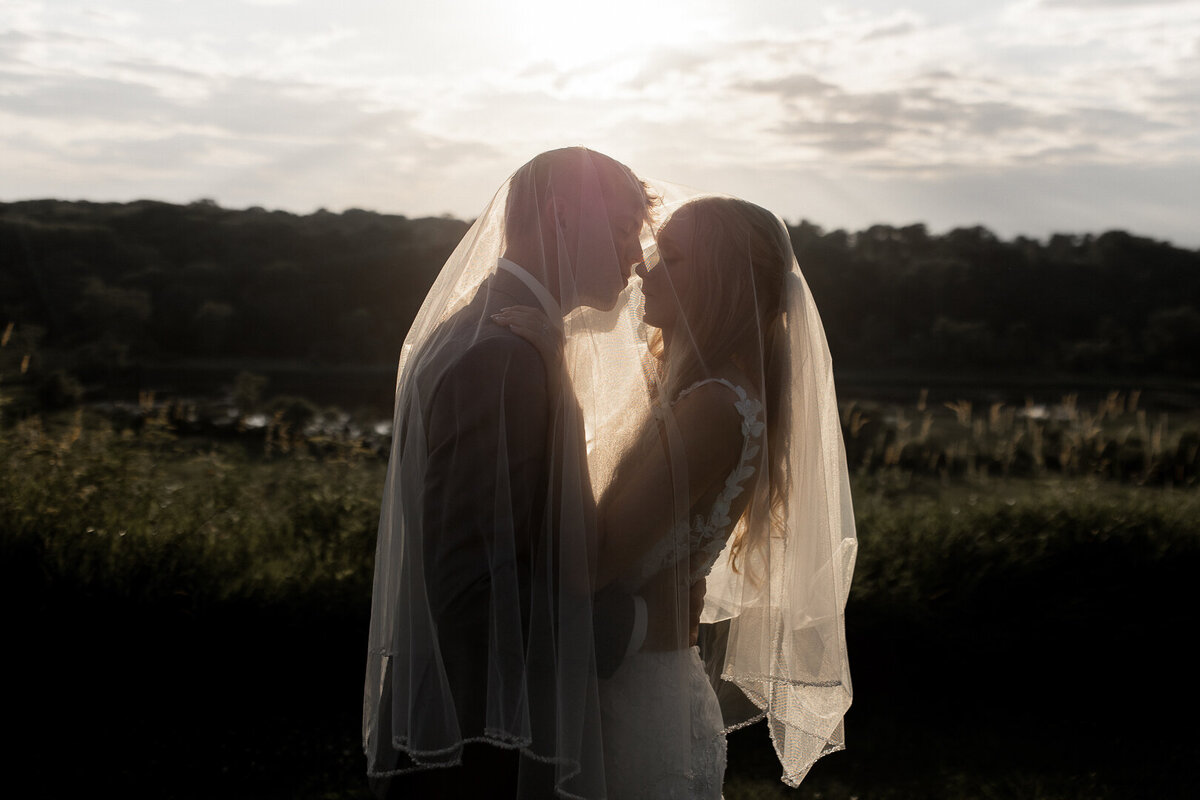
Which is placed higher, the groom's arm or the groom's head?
the groom's head

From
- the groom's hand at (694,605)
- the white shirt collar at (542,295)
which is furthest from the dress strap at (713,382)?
the groom's hand at (694,605)

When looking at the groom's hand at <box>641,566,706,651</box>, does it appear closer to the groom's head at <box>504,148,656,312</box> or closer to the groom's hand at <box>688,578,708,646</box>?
the groom's hand at <box>688,578,708,646</box>

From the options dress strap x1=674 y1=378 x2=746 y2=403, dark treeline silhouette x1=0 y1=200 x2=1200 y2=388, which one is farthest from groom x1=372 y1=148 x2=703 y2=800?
dark treeline silhouette x1=0 y1=200 x2=1200 y2=388

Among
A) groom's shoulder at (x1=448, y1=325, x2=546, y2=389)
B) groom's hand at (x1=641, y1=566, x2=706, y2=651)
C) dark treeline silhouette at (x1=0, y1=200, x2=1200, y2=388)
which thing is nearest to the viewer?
groom's shoulder at (x1=448, y1=325, x2=546, y2=389)

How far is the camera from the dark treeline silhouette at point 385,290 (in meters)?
10.1

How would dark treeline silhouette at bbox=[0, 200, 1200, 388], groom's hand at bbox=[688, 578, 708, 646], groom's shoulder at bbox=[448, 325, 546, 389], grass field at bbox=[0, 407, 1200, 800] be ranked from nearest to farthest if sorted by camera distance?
groom's shoulder at bbox=[448, 325, 546, 389]
groom's hand at bbox=[688, 578, 708, 646]
grass field at bbox=[0, 407, 1200, 800]
dark treeline silhouette at bbox=[0, 200, 1200, 388]

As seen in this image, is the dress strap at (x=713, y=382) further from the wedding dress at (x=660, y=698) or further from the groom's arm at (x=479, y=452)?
the groom's arm at (x=479, y=452)

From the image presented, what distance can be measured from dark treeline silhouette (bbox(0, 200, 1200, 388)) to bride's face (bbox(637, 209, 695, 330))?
7.72 m

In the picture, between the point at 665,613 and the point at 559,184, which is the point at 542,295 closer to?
the point at 559,184

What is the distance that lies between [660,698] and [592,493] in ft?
1.77

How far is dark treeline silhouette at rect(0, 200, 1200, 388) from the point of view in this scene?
33.3 feet

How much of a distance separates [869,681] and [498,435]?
4.49 metres

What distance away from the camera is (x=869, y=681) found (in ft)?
18.1

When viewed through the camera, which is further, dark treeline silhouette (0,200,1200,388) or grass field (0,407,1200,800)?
dark treeline silhouette (0,200,1200,388)
